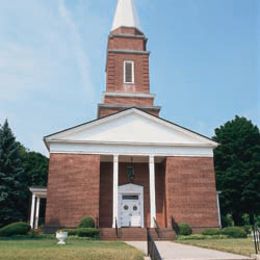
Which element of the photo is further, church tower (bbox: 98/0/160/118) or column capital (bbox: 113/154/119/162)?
church tower (bbox: 98/0/160/118)

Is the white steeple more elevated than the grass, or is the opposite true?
the white steeple

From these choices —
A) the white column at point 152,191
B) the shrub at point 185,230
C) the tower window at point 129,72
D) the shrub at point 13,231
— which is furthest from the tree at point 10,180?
the shrub at point 185,230

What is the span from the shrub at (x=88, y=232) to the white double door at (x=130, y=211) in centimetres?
443

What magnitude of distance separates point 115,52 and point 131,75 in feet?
8.98

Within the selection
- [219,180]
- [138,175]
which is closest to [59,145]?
[138,175]

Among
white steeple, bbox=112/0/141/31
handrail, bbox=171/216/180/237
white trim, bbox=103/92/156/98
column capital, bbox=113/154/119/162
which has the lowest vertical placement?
handrail, bbox=171/216/180/237

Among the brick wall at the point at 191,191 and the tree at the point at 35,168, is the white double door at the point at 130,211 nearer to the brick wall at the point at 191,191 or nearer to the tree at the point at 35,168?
the brick wall at the point at 191,191

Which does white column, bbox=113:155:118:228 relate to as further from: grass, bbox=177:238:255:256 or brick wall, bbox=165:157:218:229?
grass, bbox=177:238:255:256

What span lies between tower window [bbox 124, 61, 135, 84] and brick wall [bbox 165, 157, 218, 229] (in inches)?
399

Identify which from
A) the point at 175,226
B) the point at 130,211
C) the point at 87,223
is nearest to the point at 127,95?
the point at 130,211

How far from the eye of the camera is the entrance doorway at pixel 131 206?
2553 centimetres

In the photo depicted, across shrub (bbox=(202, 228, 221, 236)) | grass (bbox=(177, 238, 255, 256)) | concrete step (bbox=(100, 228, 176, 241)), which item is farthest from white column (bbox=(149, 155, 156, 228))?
grass (bbox=(177, 238, 255, 256))

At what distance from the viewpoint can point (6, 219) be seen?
3181 centimetres

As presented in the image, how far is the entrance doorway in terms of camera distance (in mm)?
25531
